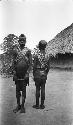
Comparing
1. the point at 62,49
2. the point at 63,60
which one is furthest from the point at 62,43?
the point at 63,60

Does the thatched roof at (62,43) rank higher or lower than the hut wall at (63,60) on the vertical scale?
higher

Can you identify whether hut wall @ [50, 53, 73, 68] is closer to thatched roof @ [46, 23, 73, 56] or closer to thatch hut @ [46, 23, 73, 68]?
thatch hut @ [46, 23, 73, 68]

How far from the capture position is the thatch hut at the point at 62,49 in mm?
24839

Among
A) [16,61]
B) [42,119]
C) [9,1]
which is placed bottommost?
[42,119]

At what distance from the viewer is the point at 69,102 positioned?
25.6 ft

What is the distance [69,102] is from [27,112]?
1694 mm

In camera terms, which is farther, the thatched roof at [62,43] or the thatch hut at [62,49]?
the thatched roof at [62,43]

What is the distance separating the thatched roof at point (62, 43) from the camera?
982 inches

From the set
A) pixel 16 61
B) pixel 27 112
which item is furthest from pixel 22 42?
pixel 27 112

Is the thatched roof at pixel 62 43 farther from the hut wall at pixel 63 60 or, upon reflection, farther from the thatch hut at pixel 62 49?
the hut wall at pixel 63 60

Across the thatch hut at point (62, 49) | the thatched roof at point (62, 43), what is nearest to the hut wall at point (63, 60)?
the thatch hut at point (62, 49)

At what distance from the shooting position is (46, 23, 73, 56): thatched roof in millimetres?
24941

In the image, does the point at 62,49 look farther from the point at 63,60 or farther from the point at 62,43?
the point at 62,43

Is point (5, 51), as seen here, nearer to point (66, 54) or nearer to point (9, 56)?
point (9, 56)
